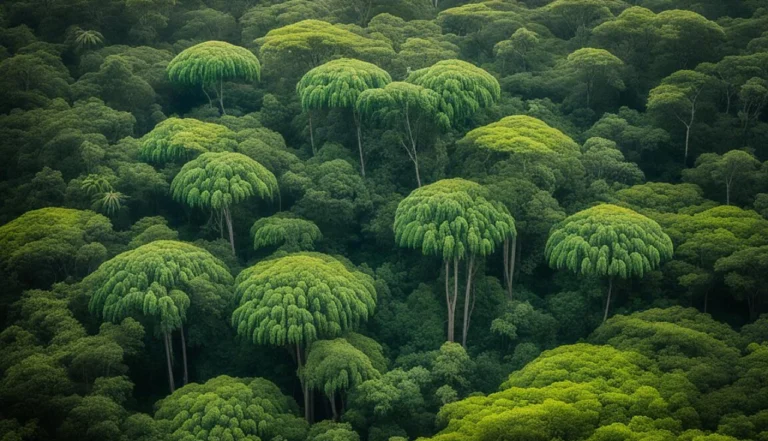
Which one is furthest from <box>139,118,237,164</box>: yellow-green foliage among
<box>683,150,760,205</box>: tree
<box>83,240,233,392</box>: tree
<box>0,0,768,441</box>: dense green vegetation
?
<box>683,150,760,205</box>: tree

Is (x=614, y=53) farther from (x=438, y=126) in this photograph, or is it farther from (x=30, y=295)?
(x=30, y=295)

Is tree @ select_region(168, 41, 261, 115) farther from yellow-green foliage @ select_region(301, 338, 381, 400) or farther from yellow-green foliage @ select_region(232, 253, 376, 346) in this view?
yellow-green foliage @ select_region(301, 338, 381, 400)

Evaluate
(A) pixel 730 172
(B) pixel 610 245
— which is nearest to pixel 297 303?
(B) pixel 610 245

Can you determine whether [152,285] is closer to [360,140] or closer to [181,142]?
[181,142]

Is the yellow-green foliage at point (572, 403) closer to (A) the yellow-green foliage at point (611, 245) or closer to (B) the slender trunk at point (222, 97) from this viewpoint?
(A) the yellow-green foliage at point (611, 245)

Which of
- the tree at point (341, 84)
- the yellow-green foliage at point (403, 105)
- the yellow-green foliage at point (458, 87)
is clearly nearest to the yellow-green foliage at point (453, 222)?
the yellow-green foliage at point (403, 105)

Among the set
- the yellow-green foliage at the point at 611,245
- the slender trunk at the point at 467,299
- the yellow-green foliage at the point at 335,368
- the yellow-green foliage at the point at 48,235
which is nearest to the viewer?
the yellow-green foliage at the point at 335,368

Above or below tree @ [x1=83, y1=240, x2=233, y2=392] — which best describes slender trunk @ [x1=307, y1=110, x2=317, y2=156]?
above
